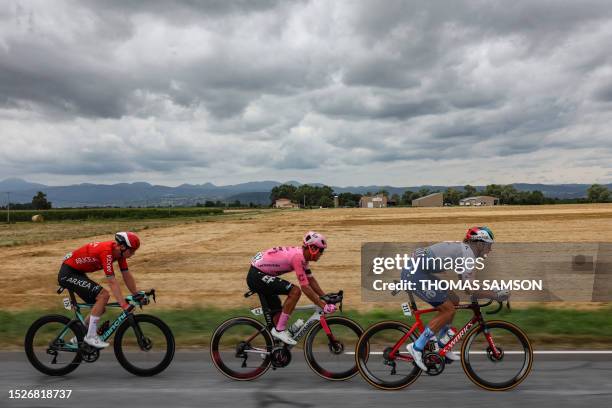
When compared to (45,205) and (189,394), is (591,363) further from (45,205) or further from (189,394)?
(45,205)

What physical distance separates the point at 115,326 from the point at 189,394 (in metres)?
1.49

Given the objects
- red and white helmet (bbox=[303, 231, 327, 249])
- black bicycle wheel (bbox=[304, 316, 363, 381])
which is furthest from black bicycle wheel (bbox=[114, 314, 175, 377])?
red and white helmet (bbox=[303, 231, 327, 249])

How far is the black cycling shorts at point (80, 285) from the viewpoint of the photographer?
650 centimetres

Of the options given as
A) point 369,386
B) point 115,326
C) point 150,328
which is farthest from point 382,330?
point 115,326

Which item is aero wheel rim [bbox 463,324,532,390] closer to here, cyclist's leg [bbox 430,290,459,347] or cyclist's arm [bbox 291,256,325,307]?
cyclist's leg [bbox 430,290,459,347]

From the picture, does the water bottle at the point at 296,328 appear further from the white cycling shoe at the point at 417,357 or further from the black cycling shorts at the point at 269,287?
the white cycling shoe at the point at 417,357

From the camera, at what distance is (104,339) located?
A: 6.46 m

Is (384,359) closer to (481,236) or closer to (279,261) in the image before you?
(279,261)

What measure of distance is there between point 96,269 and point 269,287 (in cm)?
228

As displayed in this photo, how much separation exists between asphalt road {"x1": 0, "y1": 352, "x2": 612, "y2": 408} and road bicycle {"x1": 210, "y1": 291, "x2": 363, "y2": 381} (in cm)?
17

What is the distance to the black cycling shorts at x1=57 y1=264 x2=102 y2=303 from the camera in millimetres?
6500

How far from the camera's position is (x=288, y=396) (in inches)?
220

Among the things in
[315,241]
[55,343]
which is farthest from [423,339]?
[55,343]

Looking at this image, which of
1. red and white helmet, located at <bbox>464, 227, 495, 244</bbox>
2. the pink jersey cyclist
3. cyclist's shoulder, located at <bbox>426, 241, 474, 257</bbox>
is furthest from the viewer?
the pink jersey cyclist
